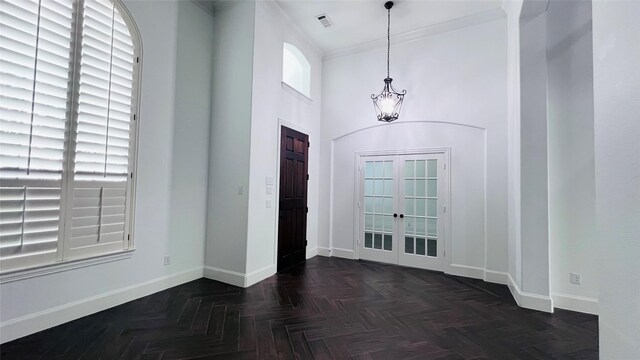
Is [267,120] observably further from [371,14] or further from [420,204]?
[420,204]

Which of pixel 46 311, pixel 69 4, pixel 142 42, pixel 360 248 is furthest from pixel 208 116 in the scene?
pixel 360 248

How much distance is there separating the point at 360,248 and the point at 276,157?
2407 mm

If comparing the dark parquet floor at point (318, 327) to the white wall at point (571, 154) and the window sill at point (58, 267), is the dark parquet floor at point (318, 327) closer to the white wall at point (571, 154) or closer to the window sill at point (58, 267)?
the white wall at point (571, 154)

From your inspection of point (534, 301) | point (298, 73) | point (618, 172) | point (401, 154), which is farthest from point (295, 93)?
point (534, 301)

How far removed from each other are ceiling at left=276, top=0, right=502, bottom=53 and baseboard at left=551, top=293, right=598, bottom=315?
413 cm

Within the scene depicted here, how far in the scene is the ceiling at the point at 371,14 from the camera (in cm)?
402

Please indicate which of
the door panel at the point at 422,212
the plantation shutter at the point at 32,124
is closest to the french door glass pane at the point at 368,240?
the door panel at the point at 422,212

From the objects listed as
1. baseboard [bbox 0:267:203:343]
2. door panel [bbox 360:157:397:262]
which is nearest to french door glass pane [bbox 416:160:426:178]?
door panel [bbox 360:157:397:262]

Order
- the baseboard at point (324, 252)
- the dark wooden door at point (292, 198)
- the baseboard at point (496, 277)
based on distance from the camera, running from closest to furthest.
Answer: the baseboard at point (496, 277) < the dark wooden door at point (292, 198) < the baseboard at point (324, 252)

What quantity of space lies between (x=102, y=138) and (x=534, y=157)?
498 centimetres

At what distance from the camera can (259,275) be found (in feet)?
12.7

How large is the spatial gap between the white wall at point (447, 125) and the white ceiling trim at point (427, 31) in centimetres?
8

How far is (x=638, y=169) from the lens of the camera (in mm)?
846

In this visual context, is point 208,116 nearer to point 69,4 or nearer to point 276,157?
point 276,157
